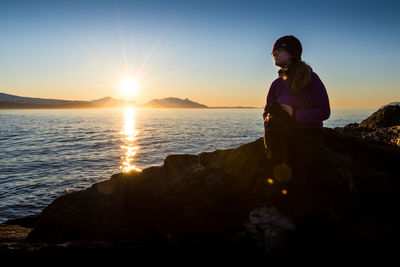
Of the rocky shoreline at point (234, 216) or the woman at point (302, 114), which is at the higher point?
the woman at point (302, 114)

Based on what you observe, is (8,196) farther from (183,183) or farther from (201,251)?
(201,251)

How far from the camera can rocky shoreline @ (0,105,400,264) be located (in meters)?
3.32

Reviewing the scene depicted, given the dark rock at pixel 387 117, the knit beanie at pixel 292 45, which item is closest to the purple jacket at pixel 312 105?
the knit beanie at pixel 292 45

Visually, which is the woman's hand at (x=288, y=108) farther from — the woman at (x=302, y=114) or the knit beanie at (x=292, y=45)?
the knit beanie at (x=292, y=45)

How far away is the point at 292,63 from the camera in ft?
13.0

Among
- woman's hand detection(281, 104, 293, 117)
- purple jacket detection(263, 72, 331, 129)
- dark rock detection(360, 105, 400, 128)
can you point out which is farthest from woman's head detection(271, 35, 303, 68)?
dark rock detection(360, 105, 400, 128)

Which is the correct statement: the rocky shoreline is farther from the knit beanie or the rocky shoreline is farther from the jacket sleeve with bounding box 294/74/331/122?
the knit beanie

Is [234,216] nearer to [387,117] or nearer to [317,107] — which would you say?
[317,107]

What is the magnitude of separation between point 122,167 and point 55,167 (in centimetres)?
436

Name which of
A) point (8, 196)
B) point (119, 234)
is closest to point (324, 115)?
point (119, 234)

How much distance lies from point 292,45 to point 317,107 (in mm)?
1046

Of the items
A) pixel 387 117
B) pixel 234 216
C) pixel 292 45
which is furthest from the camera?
pixel 387 117

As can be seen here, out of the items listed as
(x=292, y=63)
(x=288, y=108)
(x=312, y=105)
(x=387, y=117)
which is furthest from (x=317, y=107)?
(x=387, y=117)

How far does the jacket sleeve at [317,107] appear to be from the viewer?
3715mm
